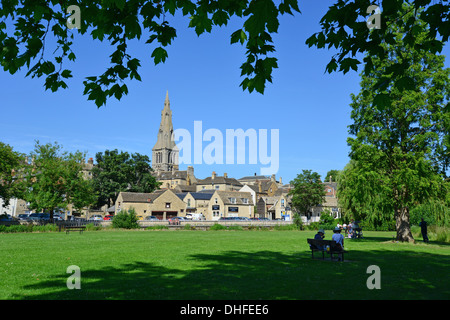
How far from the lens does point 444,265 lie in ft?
47.3

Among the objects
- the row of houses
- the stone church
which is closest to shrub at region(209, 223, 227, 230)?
the row of houses

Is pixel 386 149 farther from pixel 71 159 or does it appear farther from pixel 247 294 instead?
pixel 71 159

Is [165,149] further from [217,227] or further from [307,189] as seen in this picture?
[217,227]

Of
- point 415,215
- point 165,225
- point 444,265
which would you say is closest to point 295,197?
point 415,215

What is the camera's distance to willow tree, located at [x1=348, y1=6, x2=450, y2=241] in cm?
2395

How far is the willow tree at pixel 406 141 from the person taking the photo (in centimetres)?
2395

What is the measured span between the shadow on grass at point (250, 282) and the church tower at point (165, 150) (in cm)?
16940

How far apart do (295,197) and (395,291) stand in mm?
72217

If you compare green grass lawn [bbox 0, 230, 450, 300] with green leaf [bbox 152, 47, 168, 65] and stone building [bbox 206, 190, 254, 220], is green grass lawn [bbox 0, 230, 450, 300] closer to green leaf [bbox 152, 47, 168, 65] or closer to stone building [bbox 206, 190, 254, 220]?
green leaf [bbox 152, 47, 168, 65]

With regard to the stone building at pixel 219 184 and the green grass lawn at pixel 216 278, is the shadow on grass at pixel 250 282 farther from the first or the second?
the stone building at pixel 219 184

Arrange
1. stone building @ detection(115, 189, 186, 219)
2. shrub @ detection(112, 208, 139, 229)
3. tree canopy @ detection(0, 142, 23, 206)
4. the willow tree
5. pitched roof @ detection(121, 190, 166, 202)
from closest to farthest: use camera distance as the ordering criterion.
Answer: the willow tree < tree canopy @ detection(0, 142, 23, 206) < shrub @ detection(112, 208, 139, 229) < pitched roof @ detection(121, 190, 166, 202) < stone building @ detection(115, 189, 186, 219)

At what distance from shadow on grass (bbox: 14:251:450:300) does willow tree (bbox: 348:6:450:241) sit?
35.4 feet

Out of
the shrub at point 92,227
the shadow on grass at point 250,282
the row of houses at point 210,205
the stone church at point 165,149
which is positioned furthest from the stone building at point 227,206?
the stone church at point 165,149
